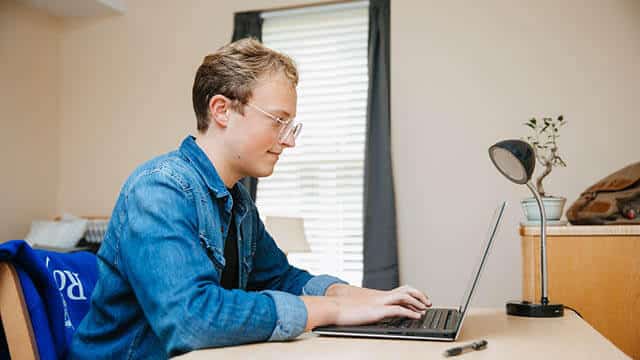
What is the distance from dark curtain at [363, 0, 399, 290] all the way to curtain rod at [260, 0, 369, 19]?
151 millimetres

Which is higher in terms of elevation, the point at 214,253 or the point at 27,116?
the point at 27,116

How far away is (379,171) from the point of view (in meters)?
3.88

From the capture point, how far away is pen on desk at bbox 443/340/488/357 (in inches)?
39.6

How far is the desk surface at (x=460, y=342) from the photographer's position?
3.32ft

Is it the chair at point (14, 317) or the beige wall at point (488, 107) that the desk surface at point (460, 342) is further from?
the beige wall at point (488, 107)

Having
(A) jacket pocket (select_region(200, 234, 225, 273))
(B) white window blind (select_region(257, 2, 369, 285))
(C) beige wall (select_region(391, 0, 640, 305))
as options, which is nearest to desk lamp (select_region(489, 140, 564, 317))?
(A) jacket pocket (select_region(200, 234, 225, 273))

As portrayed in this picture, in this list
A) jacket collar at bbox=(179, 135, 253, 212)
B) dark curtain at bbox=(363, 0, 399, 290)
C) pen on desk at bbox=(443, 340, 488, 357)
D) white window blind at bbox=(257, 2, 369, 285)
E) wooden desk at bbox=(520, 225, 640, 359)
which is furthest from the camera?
white window blind at bbox=(257, 2, 369, 285)

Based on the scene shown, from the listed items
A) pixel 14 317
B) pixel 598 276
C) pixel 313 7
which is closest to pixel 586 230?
pixel 598 276

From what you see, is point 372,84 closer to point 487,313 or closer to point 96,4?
point 96,4

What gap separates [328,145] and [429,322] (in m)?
2.89

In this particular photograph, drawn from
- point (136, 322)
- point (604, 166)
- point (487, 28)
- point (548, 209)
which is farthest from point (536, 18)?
point (136, 322)

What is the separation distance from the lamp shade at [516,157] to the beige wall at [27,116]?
363 cm

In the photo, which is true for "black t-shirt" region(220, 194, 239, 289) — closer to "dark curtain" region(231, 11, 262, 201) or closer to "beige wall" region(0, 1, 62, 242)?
"dark curtain" region(231, 11, 262, 201)

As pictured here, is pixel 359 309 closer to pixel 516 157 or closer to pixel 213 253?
pixel 213 253
